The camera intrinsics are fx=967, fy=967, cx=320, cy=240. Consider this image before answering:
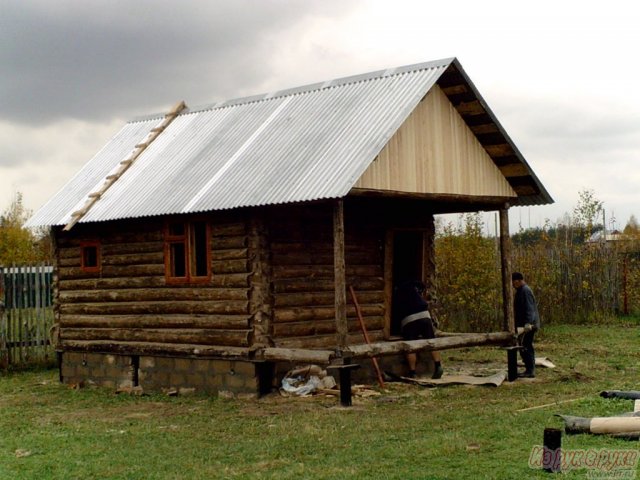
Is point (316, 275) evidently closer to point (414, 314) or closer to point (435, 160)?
point (414, 314)

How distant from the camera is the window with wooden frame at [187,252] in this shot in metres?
16.9

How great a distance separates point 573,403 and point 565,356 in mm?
7052

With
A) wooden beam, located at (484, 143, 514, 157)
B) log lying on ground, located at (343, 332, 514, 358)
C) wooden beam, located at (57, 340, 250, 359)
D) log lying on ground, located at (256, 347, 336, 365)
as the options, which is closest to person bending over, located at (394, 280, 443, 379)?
log lying on ground, located at (343, 332, 514, 358)

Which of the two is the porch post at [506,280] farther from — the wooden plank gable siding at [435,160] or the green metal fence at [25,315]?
the green metal fence at [25,315]

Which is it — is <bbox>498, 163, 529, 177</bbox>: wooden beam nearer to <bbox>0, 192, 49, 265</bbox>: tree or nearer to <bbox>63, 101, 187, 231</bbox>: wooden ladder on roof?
<bbox>63, 101, 187, 231</bbox>: wooden ladder on roof

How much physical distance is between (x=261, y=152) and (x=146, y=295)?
11.7ft

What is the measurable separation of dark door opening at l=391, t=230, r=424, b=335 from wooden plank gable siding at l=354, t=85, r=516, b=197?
2.13m

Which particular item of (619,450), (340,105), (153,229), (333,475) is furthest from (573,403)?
(153,229)

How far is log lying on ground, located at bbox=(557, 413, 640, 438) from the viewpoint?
10594 millimetres

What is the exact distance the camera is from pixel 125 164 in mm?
19844

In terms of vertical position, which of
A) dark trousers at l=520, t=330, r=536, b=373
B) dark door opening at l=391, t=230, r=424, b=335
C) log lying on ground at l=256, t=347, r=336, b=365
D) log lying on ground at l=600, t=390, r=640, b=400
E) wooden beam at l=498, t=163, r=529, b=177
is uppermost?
wooden beam at l=498, t=163, r=529, b=177

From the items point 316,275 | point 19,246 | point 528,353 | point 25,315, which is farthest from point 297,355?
point 19,246

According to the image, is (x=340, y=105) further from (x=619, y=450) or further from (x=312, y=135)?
(x=619, y=450)

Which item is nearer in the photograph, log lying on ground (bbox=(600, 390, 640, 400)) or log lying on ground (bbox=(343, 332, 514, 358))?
log lying on ground (bbox=(600, 390, 640, 400))
